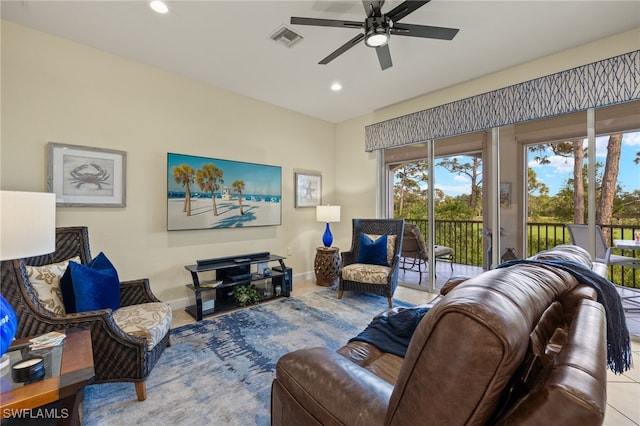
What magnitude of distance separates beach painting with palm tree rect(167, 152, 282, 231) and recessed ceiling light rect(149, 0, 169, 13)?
1.47 meters

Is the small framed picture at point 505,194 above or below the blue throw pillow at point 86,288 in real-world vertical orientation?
above

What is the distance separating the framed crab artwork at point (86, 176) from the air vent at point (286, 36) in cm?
203

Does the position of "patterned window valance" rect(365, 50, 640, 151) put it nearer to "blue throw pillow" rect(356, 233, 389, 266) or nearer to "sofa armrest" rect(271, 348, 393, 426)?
"blue throw pillow" rect(356, 233, 389, 266)

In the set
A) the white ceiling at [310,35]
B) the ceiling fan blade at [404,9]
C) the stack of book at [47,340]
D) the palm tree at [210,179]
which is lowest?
the stack of book at [47,340]

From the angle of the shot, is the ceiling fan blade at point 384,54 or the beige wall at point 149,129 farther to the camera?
the beige wall at point 149,129

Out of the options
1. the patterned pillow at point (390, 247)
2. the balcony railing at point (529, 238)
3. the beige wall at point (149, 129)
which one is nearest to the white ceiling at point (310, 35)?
the beige wall at point (149, 129)

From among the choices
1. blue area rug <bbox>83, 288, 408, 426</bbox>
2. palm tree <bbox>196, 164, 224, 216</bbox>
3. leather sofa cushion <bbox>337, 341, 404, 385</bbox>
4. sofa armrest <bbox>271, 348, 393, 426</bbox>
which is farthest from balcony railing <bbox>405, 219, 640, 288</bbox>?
sofa armrest <bbox>271, 348, 393, 426</bbox>

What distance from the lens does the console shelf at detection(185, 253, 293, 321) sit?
3195 mm

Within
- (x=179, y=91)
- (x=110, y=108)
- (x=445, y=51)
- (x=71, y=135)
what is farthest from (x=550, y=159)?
(x=71, y=135)

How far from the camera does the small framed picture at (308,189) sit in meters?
4.73

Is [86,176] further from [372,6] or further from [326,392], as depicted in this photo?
[326,392]

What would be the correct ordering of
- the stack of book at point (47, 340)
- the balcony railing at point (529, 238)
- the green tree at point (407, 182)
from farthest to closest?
the green tree at point (407, 182) → the balcony railing at point (529, 238) → the stack of book at point (47, 340)

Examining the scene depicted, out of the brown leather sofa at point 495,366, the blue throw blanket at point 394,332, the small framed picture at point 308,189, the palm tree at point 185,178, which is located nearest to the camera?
the brown leather sofa at point 495,366

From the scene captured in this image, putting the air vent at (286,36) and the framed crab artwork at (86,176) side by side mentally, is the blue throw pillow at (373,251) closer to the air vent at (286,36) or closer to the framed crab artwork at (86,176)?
the air vent at (286,36)
